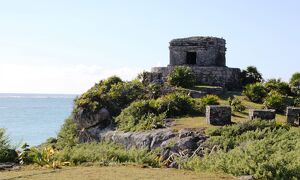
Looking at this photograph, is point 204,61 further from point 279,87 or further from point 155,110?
point 155,110

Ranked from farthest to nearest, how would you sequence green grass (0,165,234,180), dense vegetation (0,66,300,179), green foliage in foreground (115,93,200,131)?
green foliage in foreground (115,93,200,131), dense vegetation (0,66,300,179), green grass (0,165,234,180)

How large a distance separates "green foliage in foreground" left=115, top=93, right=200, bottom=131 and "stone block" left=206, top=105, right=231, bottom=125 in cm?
304

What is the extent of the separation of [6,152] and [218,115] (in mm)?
10357

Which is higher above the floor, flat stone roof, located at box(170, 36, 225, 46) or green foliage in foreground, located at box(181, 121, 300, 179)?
flat stone roof, located at box(170, 36, 225, 46)

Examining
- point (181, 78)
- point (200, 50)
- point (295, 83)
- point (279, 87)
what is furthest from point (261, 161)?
point (200, 50)

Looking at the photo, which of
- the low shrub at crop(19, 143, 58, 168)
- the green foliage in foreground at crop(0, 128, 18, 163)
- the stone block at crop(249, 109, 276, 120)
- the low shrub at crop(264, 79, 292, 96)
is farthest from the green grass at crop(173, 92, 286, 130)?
the green foliage in foreground at crop(0, 128, 18, 163)

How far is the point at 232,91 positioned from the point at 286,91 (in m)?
3.43

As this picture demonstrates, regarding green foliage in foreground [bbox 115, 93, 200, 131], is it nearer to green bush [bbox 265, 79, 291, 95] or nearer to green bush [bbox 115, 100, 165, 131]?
green bush [bbox 115, 100, 165, 131]

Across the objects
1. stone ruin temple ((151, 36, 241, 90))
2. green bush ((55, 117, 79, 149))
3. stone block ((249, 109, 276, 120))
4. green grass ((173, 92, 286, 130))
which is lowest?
green bush ((55, 117, 79, 149))

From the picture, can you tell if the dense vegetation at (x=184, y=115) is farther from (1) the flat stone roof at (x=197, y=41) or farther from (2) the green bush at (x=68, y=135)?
(1) the flat stone roof at (x=197, y=41)

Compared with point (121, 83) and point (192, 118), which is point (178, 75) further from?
point (192, 118)

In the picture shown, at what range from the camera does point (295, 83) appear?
32844mm

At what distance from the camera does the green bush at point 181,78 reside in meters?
32.1

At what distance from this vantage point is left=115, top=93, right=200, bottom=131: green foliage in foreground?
87.0 feet
